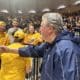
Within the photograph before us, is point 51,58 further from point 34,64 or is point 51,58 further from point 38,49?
point 34,64

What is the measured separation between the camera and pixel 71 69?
1.85 meters

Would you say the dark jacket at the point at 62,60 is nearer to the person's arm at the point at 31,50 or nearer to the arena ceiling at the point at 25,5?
the person's arm at the point at 31,50

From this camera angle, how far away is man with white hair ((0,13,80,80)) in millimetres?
1871

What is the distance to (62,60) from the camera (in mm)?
1895

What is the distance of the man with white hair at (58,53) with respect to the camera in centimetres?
187

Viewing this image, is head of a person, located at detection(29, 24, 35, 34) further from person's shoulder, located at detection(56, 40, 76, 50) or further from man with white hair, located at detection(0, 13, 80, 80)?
person's shoulder, located at detection(56, 40, 76, 50)

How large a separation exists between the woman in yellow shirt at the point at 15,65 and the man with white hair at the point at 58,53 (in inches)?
41.8

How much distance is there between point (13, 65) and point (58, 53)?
1361mm

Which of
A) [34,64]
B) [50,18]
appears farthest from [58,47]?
[34,64]

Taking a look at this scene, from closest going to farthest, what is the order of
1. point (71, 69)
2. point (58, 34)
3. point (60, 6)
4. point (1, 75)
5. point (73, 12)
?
1. point (71, 69)
2. point (58, 34)
3. point (1, 75)
4. point (73, 12)
5. point (60, 6)

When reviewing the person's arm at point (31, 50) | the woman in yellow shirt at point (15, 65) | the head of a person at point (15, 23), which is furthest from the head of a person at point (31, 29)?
the person's arm at point (31, 50)

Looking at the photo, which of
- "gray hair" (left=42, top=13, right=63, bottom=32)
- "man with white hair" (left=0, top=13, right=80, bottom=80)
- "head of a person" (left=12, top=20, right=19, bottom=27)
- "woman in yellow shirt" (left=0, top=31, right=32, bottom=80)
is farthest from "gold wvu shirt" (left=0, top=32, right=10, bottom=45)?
"gray hair" (left=42, top=13, right=63, bottom=32)

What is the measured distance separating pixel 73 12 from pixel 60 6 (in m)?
0.44

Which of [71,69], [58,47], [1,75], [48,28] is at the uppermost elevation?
[48,28]
